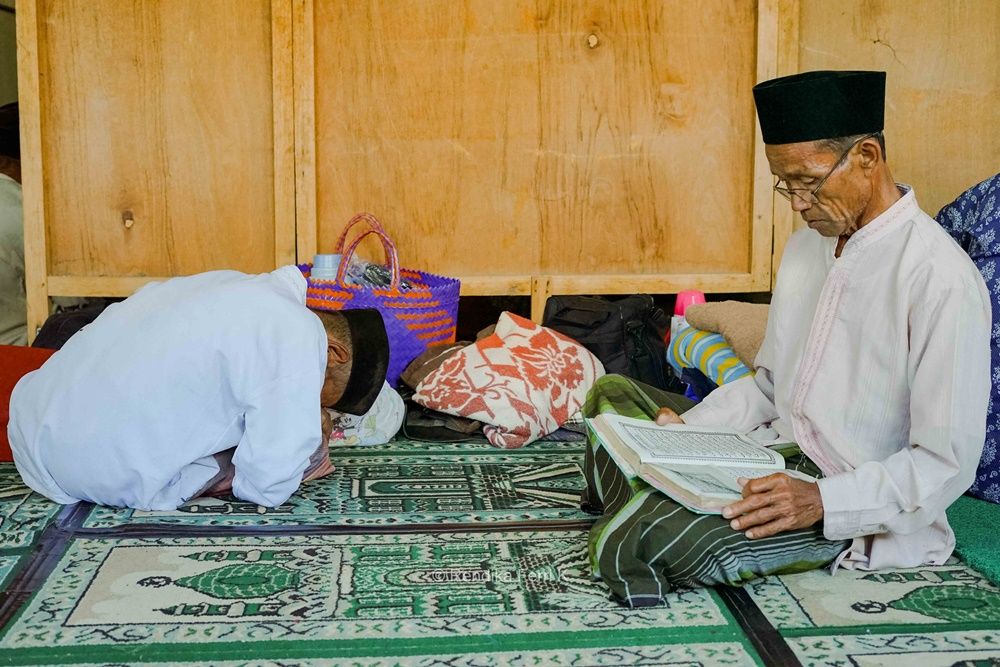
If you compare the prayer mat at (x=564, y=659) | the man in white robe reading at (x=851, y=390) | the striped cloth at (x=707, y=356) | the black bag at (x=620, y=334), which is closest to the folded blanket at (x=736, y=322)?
the striped cloth at (x=707, y=356)

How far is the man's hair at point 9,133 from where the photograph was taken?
4.55 m

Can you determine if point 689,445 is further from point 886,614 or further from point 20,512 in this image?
point 20,512

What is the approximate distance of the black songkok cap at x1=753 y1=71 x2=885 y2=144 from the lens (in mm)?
2275

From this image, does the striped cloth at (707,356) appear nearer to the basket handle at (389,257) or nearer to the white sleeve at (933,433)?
the basket handle at (389,257)

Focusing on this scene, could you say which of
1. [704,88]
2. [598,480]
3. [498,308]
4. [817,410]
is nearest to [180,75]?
[498,308]

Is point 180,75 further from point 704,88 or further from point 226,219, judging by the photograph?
point 704,88

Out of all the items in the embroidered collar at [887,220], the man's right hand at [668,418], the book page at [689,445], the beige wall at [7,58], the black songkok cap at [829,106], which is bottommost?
the man's right hand at [668,418]

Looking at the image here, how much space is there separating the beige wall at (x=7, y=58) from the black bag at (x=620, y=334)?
10.3ft

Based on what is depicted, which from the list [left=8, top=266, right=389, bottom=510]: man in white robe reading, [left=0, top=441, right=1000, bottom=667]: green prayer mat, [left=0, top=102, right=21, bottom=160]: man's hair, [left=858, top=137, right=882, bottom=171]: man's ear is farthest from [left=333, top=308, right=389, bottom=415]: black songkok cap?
[left=0, top=102, right=21, bottom=160]: man's hair

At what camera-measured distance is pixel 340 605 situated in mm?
2199

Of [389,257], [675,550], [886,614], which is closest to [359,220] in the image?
[389,257]

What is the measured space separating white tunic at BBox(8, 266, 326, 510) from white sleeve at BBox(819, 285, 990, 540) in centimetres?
128

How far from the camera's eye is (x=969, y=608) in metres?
2.20

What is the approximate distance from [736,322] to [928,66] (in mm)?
1537
